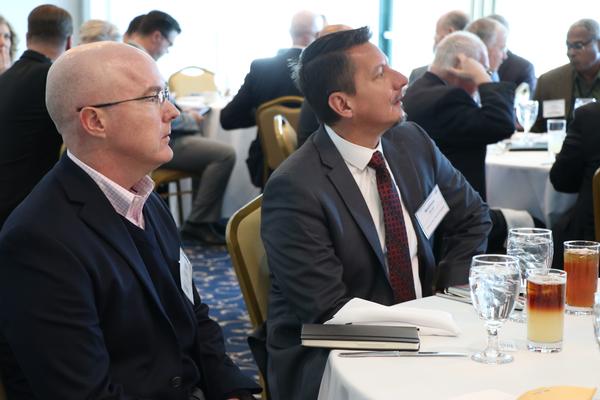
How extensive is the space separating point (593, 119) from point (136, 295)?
2364 mm

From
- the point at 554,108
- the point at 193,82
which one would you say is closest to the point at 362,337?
the point at 554,108

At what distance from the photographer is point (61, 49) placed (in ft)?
15.1

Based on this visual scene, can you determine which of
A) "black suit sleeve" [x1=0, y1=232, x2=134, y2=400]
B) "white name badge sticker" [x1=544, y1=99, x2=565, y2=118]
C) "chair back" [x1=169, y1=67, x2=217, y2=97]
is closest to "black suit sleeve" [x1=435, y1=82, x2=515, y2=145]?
"white name badge sticker" [x1=544, y1=99, x2=565, y2=118]

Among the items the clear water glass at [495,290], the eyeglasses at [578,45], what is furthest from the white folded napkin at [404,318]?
the eyeglasses at [578,45]

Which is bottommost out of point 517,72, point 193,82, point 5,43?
point 193,82

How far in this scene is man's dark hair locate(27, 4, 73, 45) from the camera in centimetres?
454

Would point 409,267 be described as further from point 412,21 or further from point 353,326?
point 412,21

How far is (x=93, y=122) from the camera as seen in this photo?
1820 mm

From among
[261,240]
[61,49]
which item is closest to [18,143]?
[61,49]

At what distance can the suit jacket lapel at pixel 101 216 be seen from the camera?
1720mm

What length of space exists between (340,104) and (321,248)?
1.69ft

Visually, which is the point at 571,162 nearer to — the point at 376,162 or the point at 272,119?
the point at 376,162

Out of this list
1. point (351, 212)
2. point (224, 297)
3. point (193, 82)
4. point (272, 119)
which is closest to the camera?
point (351, 212)

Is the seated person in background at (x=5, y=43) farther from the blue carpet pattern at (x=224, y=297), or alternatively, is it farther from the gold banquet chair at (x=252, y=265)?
the gold banquet chair at (x=252, y=265)
